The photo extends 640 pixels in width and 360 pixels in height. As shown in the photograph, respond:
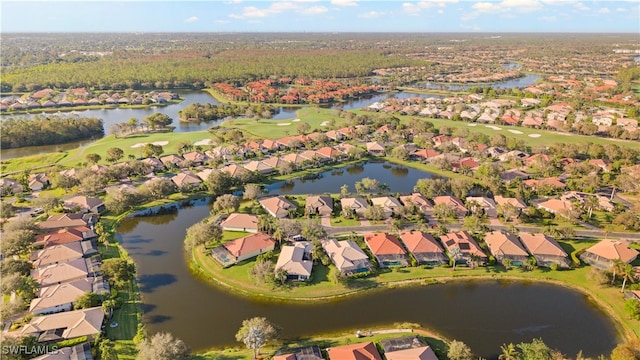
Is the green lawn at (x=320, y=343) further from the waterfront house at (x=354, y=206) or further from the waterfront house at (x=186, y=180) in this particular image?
the waterfront house at (x=186, y=180)

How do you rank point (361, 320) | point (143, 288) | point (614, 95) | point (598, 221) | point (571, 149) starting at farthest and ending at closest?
point (614, 95)
point (571, 149)
point (598, 221)
point (143, 288)
point (361, 320)

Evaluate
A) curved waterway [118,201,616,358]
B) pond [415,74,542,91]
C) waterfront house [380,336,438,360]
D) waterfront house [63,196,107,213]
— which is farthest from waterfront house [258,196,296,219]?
pond [415,74,542,91]

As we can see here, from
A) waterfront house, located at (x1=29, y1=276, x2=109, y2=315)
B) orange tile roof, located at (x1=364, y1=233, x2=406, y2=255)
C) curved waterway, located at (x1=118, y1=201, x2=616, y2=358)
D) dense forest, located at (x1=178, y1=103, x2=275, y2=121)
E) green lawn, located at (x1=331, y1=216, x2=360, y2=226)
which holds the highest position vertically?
dense forest, located at (x1=178, y1=103, x2=275, y2=121)

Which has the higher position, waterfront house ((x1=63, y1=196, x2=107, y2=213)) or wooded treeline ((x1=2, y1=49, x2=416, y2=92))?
wooded treeline ((x1=2, y1=49, x2=416, y2=92))

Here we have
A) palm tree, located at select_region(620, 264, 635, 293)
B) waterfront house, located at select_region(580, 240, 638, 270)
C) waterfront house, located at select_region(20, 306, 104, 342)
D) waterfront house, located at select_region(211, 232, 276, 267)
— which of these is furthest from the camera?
waterfront house, located at select_region(211, 232, 276, 267)

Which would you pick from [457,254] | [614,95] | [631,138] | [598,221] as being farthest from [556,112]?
[457,254]

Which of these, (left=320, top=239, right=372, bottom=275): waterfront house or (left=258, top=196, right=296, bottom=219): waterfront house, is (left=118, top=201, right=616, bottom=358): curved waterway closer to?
(left=320, top=239, right=372, bottom=275): waterfront house

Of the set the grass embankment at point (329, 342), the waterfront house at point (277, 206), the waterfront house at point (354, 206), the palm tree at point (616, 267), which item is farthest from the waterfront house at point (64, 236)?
the palm tree at point (616, 267)

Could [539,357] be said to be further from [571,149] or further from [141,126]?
[141,126]
